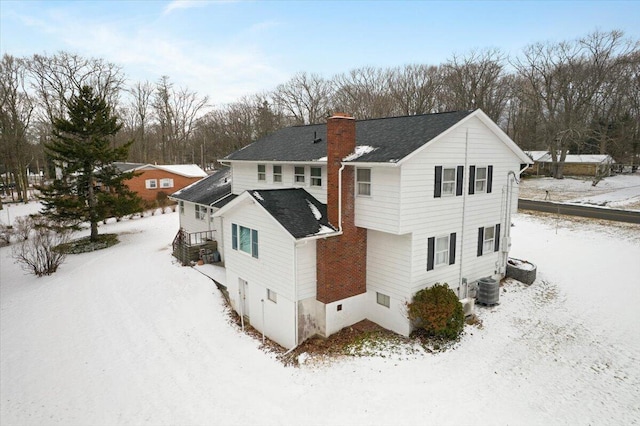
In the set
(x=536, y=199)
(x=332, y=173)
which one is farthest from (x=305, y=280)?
(x=536, y=199)

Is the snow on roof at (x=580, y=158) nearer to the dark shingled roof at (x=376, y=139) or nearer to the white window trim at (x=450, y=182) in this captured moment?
the dark shingled roof at (x=376, y=139)

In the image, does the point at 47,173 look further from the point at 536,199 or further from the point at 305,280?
the point at 536,199

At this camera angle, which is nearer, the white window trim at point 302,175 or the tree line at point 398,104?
the white window trim at point 302,175

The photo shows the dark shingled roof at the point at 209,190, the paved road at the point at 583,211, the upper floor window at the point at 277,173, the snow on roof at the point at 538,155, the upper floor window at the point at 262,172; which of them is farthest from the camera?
the snow on roof at the point at 538,155

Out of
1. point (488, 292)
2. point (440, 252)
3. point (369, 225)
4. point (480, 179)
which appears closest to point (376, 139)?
point (369, 225)

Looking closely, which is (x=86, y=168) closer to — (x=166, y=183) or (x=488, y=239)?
(x=166, y=183)

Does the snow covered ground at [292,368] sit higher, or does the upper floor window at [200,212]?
the upper floor window at [200,212]

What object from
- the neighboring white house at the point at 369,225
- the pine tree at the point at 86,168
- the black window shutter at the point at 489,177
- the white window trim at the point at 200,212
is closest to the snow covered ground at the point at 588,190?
the black window shutter at the point at 489,177
